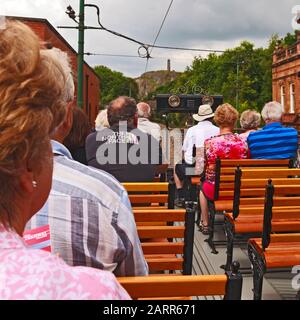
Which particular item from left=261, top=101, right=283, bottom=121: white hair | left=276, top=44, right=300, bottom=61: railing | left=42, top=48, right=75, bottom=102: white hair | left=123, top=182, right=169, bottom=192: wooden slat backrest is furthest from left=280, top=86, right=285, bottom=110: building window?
left=42, top=48, right=75, bottom=102: white hair

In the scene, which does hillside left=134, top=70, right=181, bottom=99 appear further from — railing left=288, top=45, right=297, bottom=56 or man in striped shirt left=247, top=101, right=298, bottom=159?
man in striped shirt left=247, top=101, right=298, bottom=159

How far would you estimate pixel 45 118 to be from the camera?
834 millimetres

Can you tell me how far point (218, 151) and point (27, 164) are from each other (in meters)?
3.74

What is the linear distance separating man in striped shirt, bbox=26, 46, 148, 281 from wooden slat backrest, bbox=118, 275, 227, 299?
0.72 feet

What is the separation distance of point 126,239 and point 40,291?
0.82 m

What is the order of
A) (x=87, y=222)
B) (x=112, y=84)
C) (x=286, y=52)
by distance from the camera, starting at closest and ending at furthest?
(x=87, y=222) < (x=286, y=52) < (x=112, y=84)

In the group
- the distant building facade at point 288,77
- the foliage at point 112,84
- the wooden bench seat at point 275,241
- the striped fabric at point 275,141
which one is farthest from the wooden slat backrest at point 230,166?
the foliage at point 112,84

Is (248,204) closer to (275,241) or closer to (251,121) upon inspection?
(275,241)

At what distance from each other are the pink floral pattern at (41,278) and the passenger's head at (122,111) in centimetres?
270

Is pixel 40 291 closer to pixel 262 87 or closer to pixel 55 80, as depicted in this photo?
pixel 55 80

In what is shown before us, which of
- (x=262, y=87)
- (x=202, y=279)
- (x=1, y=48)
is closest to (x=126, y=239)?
(x=202, y=279)

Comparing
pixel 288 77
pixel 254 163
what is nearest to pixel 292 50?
pixel 288 77

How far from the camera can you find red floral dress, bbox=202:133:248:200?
4.43 m

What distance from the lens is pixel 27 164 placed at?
0.83 meters
